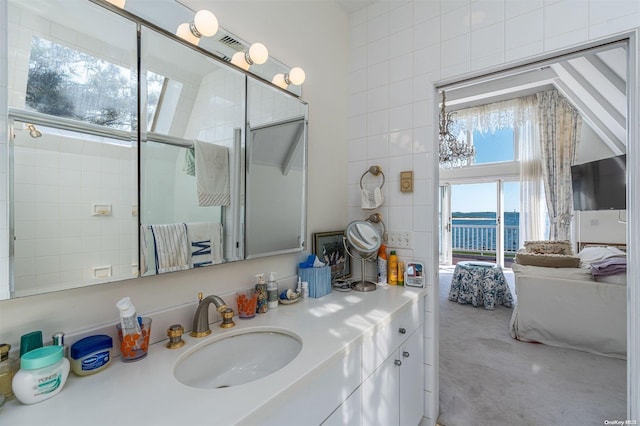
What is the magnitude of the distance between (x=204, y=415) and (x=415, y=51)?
1883 millimetres

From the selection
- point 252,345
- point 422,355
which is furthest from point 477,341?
point 252,345

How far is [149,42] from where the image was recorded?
0.92m

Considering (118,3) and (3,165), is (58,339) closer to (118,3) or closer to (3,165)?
(3,165)

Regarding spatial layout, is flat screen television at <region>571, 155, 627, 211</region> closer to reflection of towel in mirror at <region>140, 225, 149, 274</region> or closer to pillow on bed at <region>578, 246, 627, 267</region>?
pillow on bed at <region>578, 246, 627, 267</region>

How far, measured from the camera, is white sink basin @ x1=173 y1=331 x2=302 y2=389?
90 centimetres

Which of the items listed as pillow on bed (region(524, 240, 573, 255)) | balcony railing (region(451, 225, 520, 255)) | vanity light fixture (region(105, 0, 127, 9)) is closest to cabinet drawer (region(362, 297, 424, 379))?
vanity light fixture (region(105, 0, 127, 9))

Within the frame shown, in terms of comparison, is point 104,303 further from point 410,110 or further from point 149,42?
point 410,110

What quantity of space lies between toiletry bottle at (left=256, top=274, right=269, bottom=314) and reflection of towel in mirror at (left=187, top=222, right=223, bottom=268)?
206 mm

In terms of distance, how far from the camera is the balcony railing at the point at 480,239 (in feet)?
17.8

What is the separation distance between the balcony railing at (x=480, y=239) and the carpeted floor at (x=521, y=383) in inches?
127

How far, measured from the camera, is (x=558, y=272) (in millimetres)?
2584

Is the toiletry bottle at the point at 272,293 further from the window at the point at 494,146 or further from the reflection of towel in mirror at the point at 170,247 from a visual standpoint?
the window at the point at 494,146

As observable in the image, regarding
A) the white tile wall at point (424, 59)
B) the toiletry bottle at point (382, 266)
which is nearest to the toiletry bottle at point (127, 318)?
the toiletry bottle at point (382, 266)

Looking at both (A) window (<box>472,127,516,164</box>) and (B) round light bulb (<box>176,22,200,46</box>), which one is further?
(A) window (<box>472,127,516,164</box>)
